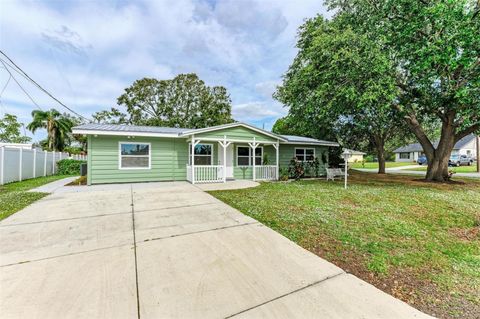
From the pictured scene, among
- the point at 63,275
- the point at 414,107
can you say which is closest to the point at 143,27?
the point at 63,275

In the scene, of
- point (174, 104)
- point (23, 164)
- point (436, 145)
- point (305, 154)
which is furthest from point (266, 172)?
point (436, 145)

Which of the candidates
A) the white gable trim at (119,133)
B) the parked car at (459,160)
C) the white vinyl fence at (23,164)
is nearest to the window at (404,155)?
the parked car at (459,160)

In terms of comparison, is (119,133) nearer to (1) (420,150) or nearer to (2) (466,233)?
(2) (466,233)

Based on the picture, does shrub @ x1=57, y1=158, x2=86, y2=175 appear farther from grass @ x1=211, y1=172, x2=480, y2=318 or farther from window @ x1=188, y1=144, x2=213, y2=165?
grass @ x1=211, y1=172, x2=480, y2=318

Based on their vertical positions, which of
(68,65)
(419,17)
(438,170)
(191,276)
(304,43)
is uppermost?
(304,43)

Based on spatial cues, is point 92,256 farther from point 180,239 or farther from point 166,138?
point 166,138

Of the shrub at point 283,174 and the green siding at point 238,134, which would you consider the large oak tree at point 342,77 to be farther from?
the shrub at point 283,174

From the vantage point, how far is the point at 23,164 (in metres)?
11.2

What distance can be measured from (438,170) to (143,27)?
665 inches

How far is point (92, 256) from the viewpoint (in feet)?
9.86

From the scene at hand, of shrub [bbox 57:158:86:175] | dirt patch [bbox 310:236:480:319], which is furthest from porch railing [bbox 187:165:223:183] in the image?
shrub [bbox 57:158:86:175]

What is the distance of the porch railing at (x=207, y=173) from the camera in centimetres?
1045

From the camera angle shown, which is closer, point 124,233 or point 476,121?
point 124,233

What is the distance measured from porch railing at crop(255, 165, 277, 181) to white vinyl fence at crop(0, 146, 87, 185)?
12.0m
